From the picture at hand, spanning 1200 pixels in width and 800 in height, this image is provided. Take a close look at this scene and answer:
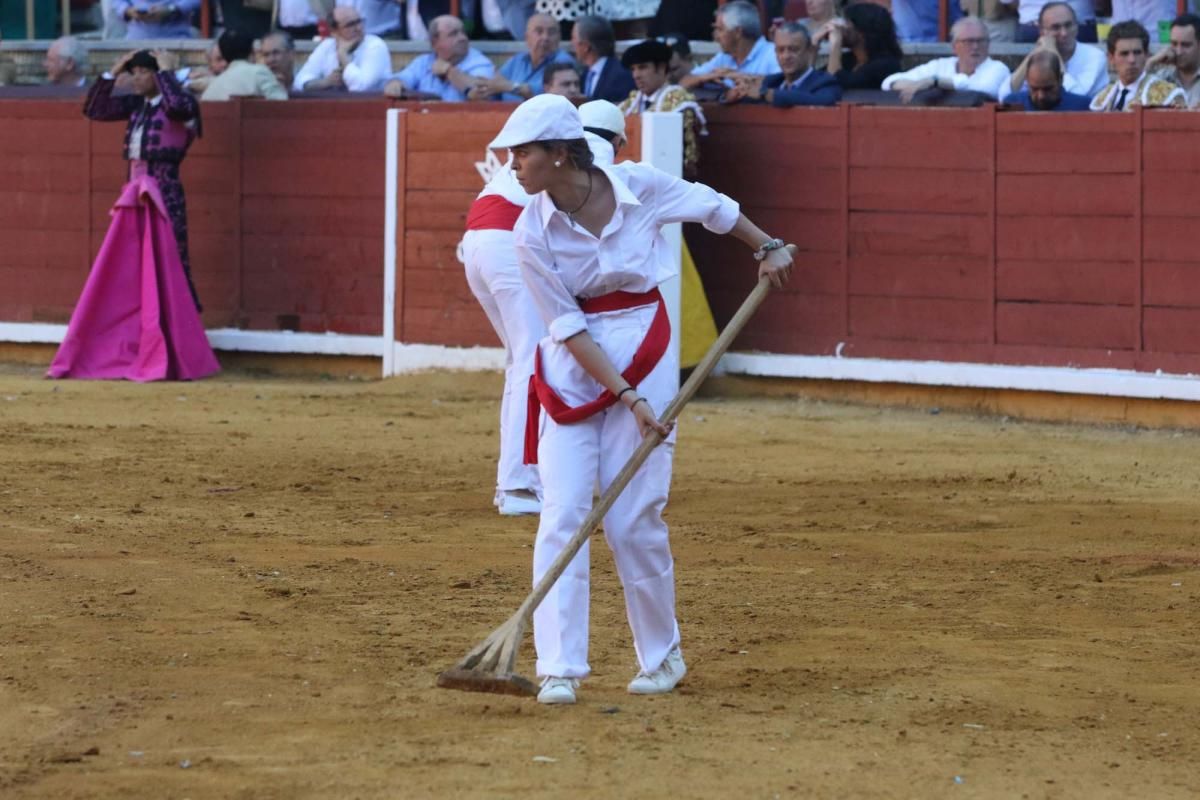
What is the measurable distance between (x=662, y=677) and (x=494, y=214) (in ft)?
9.32

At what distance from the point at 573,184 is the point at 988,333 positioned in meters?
6.64

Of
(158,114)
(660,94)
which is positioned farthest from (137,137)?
(660,94)

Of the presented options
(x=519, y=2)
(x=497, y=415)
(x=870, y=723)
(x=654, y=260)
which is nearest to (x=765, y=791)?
(x=870, y=723)

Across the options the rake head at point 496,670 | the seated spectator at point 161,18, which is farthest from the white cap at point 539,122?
the seated spectator at point 161,18

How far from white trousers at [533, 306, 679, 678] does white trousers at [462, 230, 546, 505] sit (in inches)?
99.0

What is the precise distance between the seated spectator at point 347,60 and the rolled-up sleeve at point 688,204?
8544 mm

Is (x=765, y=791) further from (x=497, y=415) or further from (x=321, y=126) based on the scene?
(x=321, y=126)

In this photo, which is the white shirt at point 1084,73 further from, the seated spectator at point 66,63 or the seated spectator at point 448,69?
the seated spectator at point 66,63

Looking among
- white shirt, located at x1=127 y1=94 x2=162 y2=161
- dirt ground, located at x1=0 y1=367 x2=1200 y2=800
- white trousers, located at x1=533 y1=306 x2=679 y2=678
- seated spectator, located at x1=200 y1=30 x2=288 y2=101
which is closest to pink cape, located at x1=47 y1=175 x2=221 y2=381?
white shirt, located at x1=127 y1=94 x2=162 y2=161

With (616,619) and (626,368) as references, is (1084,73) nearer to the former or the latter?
(616,619)

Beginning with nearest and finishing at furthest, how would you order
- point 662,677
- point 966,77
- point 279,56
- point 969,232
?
point 662,677, point 969,232, point 966,77, point 279,56

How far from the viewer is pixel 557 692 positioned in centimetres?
489

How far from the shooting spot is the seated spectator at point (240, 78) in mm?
13273

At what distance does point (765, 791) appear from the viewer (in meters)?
4.23
